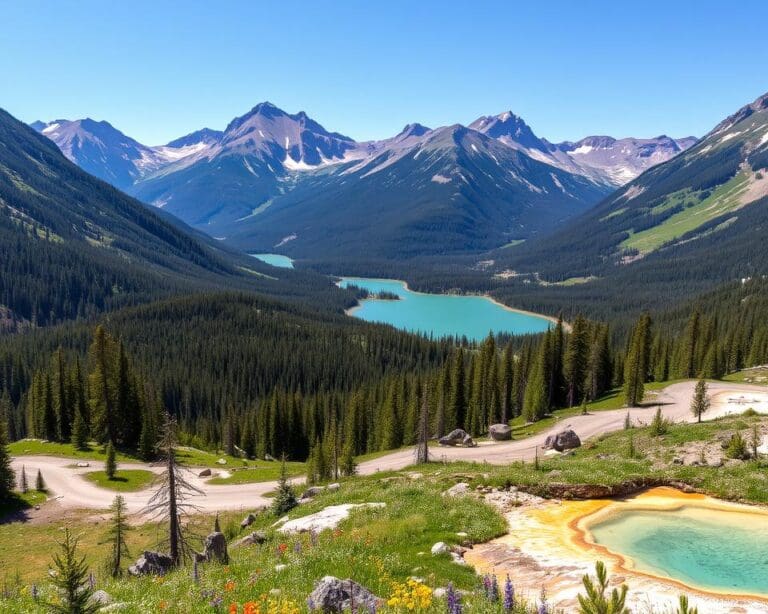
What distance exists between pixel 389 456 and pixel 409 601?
195 ft

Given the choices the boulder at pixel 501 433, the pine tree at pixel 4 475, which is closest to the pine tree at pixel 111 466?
the pine tree at pixel 4 475

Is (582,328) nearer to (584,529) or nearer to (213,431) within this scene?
(584,529)

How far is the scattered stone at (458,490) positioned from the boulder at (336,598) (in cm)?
1678

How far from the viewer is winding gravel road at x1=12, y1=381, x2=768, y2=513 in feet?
175

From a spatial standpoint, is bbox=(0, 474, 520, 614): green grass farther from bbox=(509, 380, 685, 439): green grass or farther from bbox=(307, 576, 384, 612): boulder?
bbox=(509, 380, 685, 439): green grass

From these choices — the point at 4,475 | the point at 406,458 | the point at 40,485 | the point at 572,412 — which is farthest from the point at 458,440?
the point at 4,475

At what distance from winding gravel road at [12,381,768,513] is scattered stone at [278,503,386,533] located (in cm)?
2427

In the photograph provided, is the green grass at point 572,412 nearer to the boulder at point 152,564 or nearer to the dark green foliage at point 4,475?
the boulder at point 152,564

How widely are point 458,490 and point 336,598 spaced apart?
732 inches

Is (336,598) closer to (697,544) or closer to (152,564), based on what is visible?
(152,564)

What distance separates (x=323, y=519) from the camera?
26.3 m

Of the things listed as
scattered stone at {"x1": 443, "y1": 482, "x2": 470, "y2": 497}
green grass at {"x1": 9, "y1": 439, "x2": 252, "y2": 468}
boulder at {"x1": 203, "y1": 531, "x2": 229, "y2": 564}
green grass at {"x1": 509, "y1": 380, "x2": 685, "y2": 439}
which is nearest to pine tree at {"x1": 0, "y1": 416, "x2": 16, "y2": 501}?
green grass at {"x1": 9, "y1": 439, "x2": 252, "y2": 468}

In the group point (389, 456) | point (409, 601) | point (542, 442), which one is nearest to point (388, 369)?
point (389, 456)

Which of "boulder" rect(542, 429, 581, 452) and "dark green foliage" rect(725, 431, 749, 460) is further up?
"dark green foliage" rect(725, 431, 749, 460)
